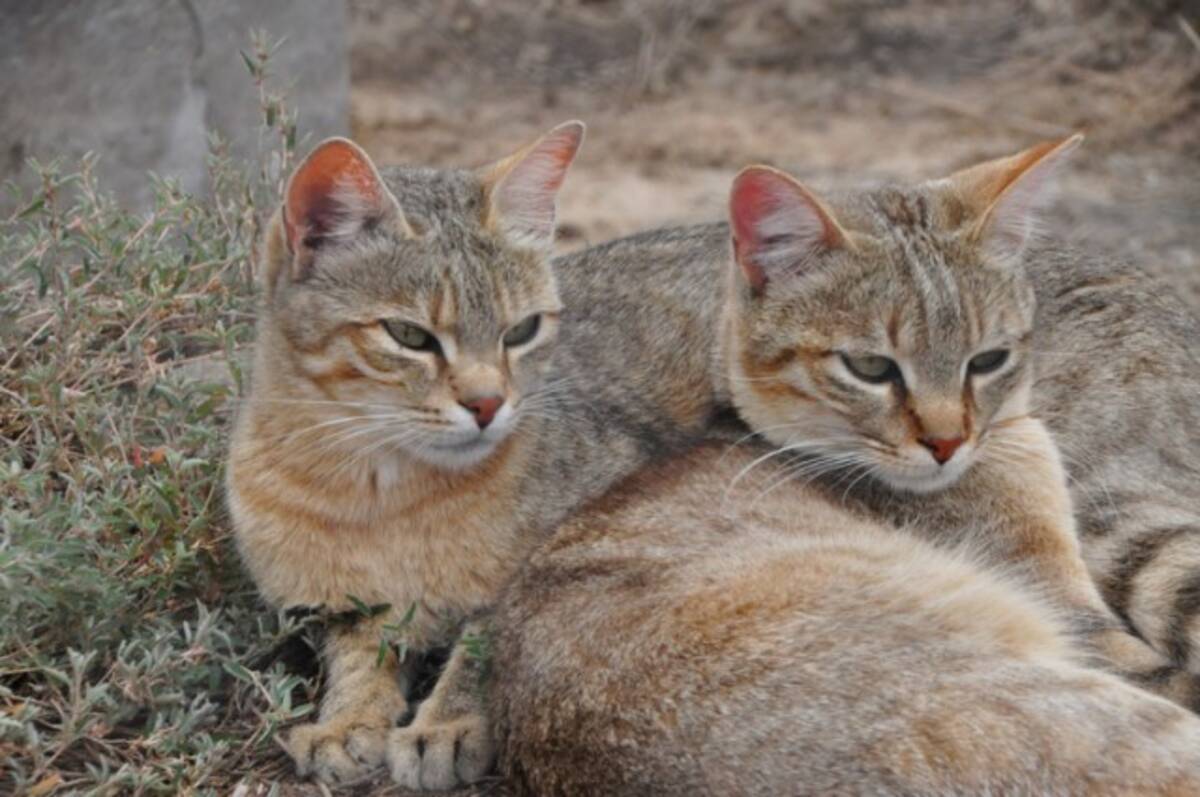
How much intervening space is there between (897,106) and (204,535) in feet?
22.3

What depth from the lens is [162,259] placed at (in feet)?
18.9

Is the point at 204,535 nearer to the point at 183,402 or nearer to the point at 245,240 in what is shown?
the point at 183,402

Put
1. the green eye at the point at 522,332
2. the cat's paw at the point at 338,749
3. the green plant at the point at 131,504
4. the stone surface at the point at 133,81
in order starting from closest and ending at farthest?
the green plant at the point at 131,504 < the cat's paw at the point at 338,749 < the green eye at the point at 522,332 < the stone surface at the point at 133,81

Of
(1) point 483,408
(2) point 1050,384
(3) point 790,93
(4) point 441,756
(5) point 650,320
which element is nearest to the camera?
(4) point 441,756

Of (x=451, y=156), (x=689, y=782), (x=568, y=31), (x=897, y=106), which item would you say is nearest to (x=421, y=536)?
(x=689, y=782)

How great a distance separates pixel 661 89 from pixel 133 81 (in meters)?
4.19

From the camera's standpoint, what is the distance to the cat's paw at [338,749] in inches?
183

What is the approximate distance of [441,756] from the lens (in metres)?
4.60

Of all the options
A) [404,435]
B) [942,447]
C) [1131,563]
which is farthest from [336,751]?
[1131,563]

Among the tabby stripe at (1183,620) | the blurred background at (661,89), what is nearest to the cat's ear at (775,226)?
the tabby stripe at (1183,620)

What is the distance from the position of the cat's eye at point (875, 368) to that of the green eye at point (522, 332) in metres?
0.83

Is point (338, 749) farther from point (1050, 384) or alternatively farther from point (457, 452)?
point (1050, 384)

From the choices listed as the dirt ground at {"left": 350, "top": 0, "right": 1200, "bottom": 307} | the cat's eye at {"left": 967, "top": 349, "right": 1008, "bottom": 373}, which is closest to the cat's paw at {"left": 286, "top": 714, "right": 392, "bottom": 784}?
the cat's eye at {"left": 967, "top": 349, "right": 1008, "bottom": 373}

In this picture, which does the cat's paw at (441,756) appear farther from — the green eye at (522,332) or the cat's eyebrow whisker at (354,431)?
the green eye at (522,332)
